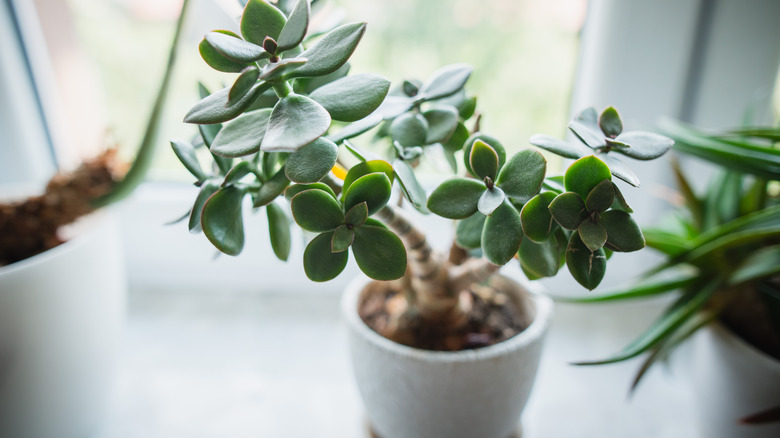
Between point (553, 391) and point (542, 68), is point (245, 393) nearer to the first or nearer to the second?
point (553, 391)

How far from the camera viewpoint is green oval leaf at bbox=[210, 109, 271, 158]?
26 centimetres

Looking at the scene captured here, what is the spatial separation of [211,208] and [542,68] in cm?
64

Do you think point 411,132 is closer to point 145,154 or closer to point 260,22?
point 260,22

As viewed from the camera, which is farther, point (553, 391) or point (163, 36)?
point (163, 36)

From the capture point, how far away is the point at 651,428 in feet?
1.87

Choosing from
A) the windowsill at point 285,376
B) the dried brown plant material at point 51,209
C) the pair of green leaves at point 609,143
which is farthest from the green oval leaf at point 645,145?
the dried brown plant material at point 51,209

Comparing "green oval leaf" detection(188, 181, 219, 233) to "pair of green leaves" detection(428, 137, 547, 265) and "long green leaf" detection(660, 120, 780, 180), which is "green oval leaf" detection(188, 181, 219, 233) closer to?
"pair of green leaves" detection(428, 137, 547, 265)

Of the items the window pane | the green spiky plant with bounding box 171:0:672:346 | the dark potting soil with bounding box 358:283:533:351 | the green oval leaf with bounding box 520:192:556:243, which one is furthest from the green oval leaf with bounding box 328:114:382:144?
the window pane

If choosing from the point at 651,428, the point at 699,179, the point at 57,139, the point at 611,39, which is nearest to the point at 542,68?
the point at 611,39

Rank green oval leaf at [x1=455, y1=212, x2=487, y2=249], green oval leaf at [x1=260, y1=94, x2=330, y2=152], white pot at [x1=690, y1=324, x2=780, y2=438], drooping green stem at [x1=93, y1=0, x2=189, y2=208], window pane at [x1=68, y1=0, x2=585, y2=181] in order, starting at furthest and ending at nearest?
window pane at [x1=68, y1=0, x2=585, y2=181] < drooping green stem at [x1=93, y1=0, x2=189, y2=208] < white pot at [x1=690, y1=324, x2=780, y2=438] < green oval leaf at [x1=455, y1=212, x2=487, y2=249] < green oval leaf at [x1=260, y1=94, x2=330, y2=152]

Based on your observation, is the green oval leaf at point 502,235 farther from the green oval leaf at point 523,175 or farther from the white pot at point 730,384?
the white pot at point 730,384

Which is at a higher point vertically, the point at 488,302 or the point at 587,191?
the point at 587,191

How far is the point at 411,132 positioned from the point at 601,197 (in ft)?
0.47

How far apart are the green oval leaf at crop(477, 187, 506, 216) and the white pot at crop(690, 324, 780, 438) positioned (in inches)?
13.0
